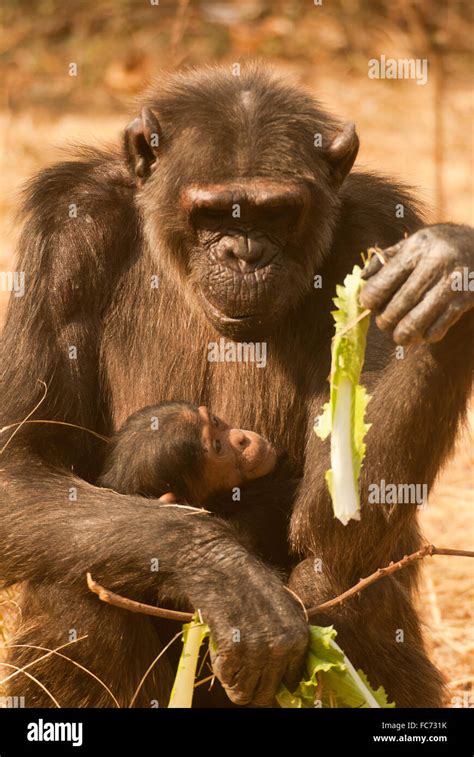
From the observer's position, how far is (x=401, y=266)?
4906 millimetres

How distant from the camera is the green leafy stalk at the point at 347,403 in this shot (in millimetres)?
5191

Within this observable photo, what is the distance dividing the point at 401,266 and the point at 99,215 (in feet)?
6.64

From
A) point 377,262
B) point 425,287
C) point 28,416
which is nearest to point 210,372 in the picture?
point 28,416

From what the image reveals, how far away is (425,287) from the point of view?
4848 millimetres

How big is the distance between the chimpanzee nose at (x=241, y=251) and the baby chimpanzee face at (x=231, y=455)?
2.62ft

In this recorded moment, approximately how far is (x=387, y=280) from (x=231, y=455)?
1499mm

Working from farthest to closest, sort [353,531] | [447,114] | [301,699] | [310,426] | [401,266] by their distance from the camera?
[447,114] → [310,426] → [353,531] → [301,699] → [401,266]

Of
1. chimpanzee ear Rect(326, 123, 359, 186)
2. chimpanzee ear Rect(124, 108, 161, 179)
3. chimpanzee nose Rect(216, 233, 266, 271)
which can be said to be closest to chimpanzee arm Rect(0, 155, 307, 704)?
chimpanzee ear Rect(124, 108, 161, 179)

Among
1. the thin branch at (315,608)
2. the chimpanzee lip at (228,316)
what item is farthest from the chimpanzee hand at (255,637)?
the chimpanzee lip at (228,316)

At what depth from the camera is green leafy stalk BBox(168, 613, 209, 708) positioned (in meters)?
5.34

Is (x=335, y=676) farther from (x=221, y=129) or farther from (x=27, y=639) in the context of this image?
(x=221, y=129)

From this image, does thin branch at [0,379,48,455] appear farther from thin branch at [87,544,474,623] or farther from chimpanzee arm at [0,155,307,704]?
thin branch at [87,544,474,623]

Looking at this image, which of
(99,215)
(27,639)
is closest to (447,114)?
(99,215)

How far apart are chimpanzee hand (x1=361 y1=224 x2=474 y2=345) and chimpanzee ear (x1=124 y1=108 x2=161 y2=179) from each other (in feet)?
5.82
